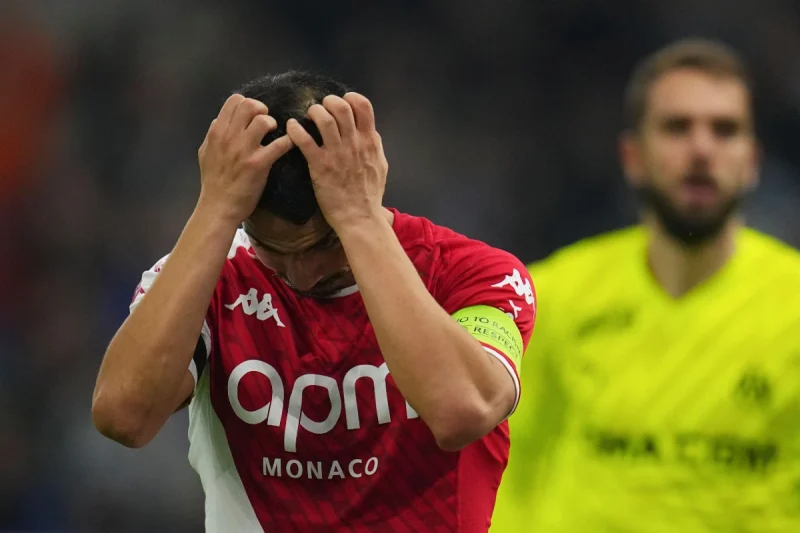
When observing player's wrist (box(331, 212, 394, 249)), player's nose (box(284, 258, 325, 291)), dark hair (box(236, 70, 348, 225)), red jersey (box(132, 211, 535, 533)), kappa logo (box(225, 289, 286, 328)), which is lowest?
red jersey (box(132, 211, 535, 533))

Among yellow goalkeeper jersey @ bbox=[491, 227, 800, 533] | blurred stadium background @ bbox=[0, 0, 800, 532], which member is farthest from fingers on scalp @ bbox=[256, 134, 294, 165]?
blurred stadium background @ bbox=[0, 0, 800, 532]

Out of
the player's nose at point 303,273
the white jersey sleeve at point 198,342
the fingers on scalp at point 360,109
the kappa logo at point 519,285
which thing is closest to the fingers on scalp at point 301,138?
the fingers on scalp at point 360,109

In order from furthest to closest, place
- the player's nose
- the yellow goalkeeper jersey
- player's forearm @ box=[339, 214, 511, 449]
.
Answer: the yellow goalkeeper jersey → the player's nose → player's forearm @ box=[339, 214, 511, 449]

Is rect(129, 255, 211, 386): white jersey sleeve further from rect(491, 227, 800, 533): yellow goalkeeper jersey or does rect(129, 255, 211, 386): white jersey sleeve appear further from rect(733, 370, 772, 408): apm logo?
rect(733, 370, 772, 408): apm logo

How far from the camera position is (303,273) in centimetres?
205

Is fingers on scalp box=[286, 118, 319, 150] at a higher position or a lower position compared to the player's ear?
higher

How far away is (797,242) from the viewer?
5.52 m

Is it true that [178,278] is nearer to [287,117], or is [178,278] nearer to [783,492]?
[287,117]

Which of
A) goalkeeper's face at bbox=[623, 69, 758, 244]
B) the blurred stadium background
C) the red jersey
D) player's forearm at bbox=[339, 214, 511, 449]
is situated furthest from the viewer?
the blurred stadium background

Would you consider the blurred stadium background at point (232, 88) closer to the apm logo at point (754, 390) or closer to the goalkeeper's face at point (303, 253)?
the apm logo at point (754, 390)

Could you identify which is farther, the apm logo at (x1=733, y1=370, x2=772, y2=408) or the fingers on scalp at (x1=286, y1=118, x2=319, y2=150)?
the apm logo at (x1=733, y1=370, x2=772, y2=408)

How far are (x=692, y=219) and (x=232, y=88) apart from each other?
3942mm

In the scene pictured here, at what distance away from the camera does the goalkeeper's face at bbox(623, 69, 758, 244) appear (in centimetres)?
274

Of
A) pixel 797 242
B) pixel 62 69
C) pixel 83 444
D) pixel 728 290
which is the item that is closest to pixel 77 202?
pixel 62 69
